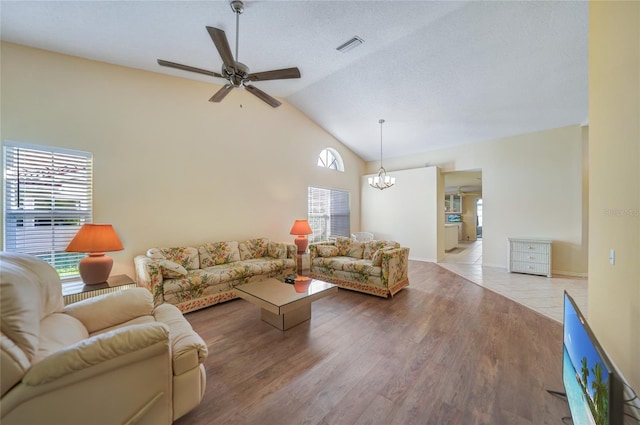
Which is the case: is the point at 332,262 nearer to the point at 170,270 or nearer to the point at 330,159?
the point at 170,270

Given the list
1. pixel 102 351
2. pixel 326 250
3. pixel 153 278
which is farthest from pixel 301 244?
pixel 102 351

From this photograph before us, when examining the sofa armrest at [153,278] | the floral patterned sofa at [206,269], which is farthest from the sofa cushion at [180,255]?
the sofa armrest at [153,278]

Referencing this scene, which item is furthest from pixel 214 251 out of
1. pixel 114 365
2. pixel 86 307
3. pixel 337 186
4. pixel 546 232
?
pixel 546 232

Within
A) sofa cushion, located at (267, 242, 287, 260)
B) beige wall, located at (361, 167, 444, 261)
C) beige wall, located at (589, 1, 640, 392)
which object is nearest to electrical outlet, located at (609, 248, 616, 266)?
beige wall, located at (589, 1, 640, 392)

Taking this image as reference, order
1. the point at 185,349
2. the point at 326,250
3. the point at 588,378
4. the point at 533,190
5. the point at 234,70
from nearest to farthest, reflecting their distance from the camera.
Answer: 1. the point at 588,378
2. the point at 185,349
3. the point at 234,70
4. the point at 326,250
5. the point at 533,190

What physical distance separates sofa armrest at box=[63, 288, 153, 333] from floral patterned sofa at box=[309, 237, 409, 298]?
2.71m

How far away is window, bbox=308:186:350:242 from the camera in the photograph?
6.00 metres

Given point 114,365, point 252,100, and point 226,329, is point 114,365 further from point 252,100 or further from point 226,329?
point 252,100

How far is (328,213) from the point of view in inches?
253

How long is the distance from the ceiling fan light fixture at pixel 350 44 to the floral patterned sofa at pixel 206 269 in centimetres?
323

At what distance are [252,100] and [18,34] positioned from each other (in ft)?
9.40

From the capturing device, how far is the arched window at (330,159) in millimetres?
6198

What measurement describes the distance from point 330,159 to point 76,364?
604cm

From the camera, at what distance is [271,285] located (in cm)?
297
